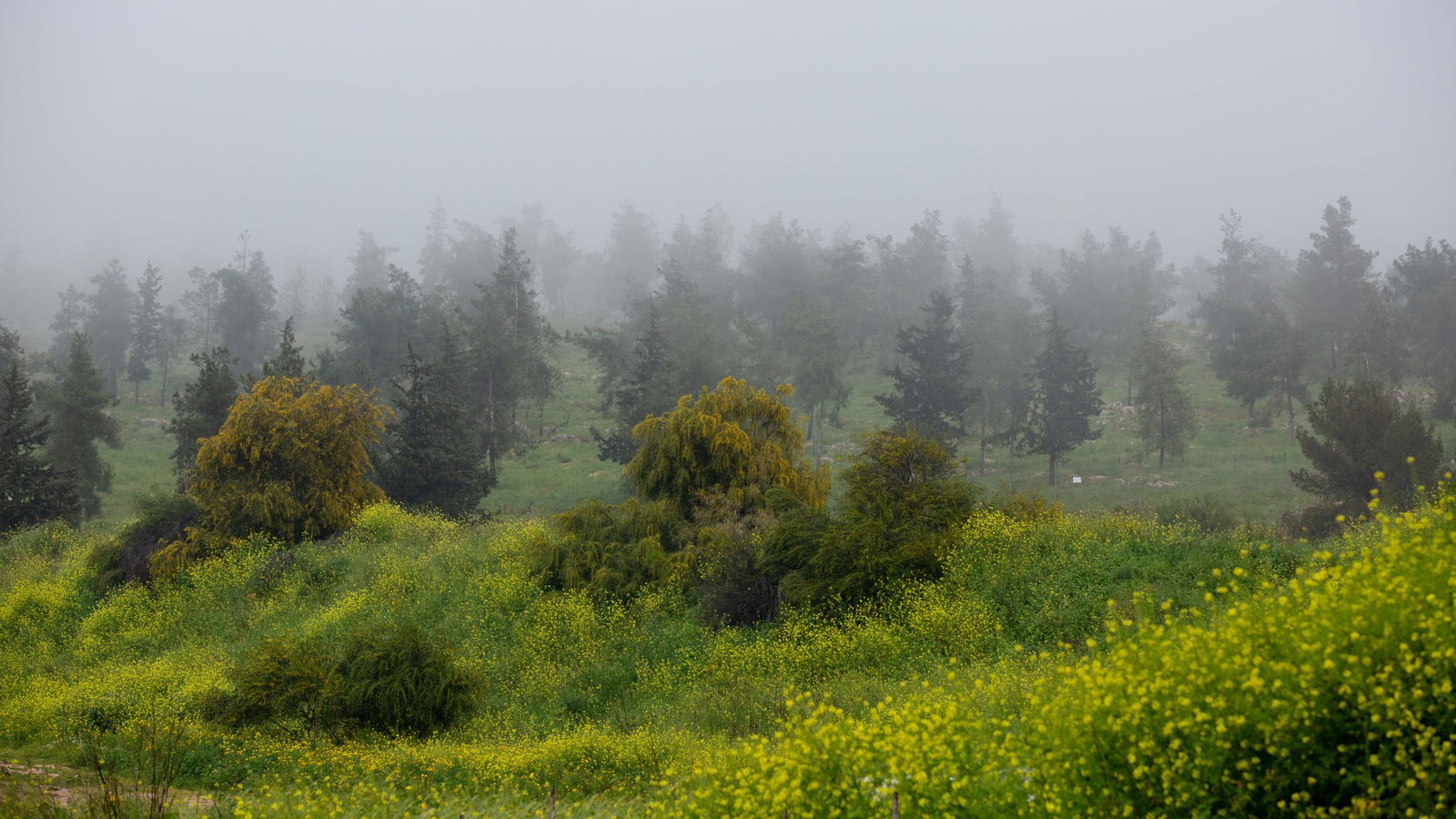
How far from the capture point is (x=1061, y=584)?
16.0m

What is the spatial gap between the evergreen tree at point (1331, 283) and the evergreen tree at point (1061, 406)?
21.1 meters

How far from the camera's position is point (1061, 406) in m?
42.8

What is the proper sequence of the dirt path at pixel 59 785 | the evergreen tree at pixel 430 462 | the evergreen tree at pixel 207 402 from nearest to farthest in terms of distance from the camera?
1. the dirt path at pixel 59 785
2. the evergreen tree at pixel 430 462
3. the evergreen tree at pixel 207 402

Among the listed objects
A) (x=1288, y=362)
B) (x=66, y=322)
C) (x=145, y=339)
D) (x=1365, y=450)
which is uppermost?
(x=66, y=322)

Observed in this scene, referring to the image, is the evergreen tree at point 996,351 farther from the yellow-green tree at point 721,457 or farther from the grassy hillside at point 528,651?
the grassy hillside at point 528,651

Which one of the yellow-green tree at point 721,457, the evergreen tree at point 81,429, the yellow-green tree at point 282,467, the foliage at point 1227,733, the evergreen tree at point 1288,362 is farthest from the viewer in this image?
the evergreen tree at point 1288,362

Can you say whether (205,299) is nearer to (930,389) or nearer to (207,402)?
(207,402)

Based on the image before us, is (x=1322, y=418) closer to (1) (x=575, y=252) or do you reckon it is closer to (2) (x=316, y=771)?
(2) (x=316, y=771)

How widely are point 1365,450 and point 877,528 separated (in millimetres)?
17313

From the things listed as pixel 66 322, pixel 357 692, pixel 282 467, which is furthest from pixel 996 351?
pixel 66 322

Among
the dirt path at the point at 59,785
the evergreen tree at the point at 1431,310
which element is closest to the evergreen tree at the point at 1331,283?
the evergreen tree at the point at 1431,310

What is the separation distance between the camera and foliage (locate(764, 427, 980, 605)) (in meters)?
18.0

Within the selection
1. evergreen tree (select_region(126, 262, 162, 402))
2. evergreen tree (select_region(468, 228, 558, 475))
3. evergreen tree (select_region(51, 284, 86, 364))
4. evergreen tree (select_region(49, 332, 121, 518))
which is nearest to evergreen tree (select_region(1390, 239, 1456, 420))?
evergreen tree (select_region(468, 228, 558, 475))

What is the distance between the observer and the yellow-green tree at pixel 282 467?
25.3m
